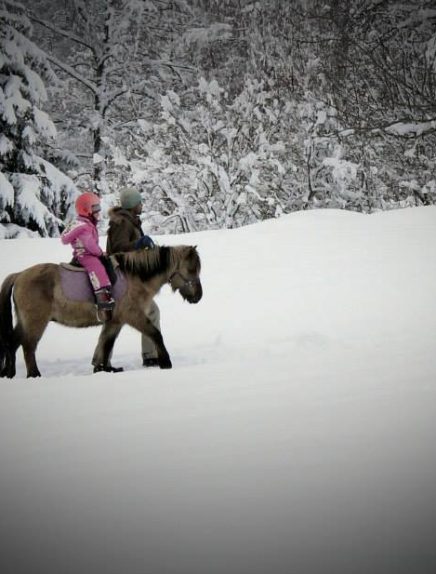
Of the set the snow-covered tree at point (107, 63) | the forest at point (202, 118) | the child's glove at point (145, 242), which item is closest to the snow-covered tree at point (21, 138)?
the forest at point (202, 118)

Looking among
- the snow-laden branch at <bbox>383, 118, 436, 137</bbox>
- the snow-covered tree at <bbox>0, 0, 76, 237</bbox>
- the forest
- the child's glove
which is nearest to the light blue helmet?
the child's glove

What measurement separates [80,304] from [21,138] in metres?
10.4

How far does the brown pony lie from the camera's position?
5727 millimetres

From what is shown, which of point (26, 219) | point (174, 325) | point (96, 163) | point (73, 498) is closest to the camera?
point (73, 498)

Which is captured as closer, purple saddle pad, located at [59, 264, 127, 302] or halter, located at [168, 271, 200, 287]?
purple saddle pad, located at [59, 264, 127, 302]

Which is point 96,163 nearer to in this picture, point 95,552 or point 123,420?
point 123,420

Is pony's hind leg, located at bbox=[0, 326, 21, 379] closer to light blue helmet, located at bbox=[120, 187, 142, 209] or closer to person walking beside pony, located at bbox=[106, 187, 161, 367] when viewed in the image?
person walking beside pony, located at bbox=[106, 187, 161, 367]

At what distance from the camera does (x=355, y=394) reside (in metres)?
3.63

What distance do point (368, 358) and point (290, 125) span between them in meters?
15.2

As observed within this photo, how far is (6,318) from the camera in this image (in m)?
5.82

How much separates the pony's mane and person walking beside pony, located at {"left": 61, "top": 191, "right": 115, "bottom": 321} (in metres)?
0.34

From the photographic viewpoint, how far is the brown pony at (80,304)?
5727mm

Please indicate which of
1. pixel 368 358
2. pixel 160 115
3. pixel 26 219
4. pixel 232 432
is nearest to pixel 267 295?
pixel 368 358

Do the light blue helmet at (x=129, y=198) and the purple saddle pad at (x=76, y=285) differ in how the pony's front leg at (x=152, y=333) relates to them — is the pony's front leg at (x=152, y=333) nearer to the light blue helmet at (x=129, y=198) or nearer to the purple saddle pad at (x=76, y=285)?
the purple saddle pad at (x=76, y=285)
